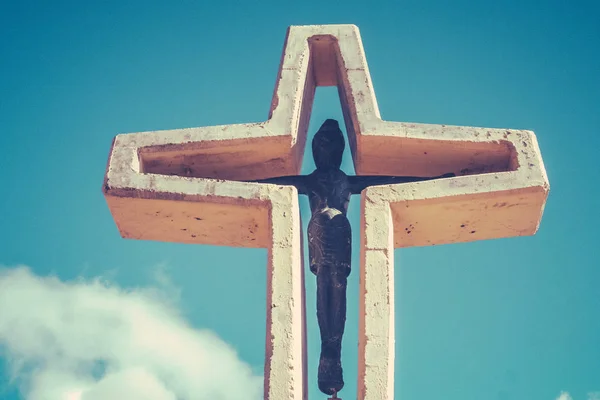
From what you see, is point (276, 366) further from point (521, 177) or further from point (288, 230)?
point (521, 177)

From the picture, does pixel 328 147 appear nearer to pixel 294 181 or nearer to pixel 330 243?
pixel 294 181

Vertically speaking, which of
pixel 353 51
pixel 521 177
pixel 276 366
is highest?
pixel 353 51

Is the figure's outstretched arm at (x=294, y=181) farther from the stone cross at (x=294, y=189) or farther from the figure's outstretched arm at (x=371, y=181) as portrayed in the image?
the figure's outstretched arm at (x=371, y=181)

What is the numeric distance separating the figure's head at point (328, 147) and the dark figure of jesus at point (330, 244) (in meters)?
0.01

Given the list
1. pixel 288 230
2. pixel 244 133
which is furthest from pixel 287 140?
pixel 288 230

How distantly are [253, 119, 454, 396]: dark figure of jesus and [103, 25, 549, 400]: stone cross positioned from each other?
0.47ft

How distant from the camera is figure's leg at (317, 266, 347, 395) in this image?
21.2 feet

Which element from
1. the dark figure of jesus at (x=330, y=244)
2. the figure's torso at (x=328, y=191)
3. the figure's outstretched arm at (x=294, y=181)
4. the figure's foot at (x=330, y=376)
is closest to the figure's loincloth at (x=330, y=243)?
the dark figure of jesus at (x=330, y=244)

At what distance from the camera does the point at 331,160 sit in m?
7.35

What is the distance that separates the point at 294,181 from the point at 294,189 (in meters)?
0.69

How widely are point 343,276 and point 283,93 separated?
120 cm

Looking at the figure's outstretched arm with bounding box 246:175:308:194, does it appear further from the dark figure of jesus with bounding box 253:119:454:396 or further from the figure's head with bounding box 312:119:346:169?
the figure's head with bounding box 312:119:346:169

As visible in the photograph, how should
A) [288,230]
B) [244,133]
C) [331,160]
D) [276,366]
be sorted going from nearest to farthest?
[276,366] → [288,230] → [244,133] → [331,160]

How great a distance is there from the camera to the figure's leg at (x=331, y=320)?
6457 millimetres
